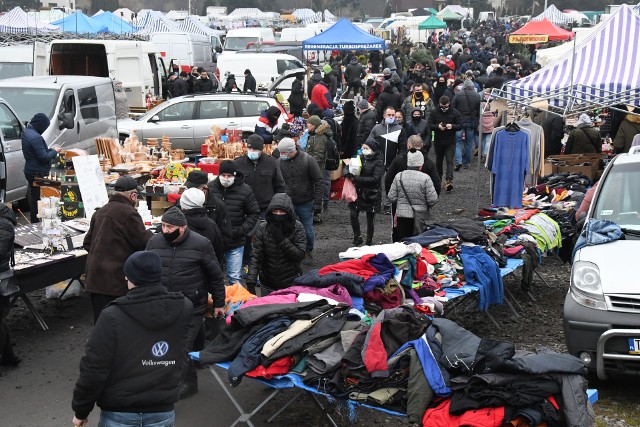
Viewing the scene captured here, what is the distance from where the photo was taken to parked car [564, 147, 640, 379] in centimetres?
737

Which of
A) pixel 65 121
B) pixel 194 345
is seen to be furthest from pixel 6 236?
pixel 65 121

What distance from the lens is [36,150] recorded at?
1248 cm

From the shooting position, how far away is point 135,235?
7828 mm

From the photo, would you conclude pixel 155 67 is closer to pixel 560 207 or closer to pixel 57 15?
pixel 560 207

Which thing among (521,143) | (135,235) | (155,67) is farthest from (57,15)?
(135,235)

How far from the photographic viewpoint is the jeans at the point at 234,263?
31.7 feet

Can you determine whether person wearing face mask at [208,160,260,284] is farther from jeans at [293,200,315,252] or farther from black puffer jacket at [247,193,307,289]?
jeans at [293,200,315,252]

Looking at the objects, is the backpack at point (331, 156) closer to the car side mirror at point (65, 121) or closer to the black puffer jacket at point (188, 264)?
the car side mirror at point (65, 121)

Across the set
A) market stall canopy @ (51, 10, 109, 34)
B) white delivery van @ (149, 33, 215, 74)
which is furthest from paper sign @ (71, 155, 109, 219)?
market stall canopy @ (51, 10, 109, 34)

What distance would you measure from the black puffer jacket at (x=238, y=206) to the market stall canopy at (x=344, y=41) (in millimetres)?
17324

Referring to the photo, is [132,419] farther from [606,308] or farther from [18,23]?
[18,23]

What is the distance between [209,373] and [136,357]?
3187 millimetres

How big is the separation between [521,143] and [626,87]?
1651 millimetres

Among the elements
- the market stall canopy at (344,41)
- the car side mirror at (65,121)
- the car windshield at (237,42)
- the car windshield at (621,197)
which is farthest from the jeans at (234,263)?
the car windshield at (237,42)
